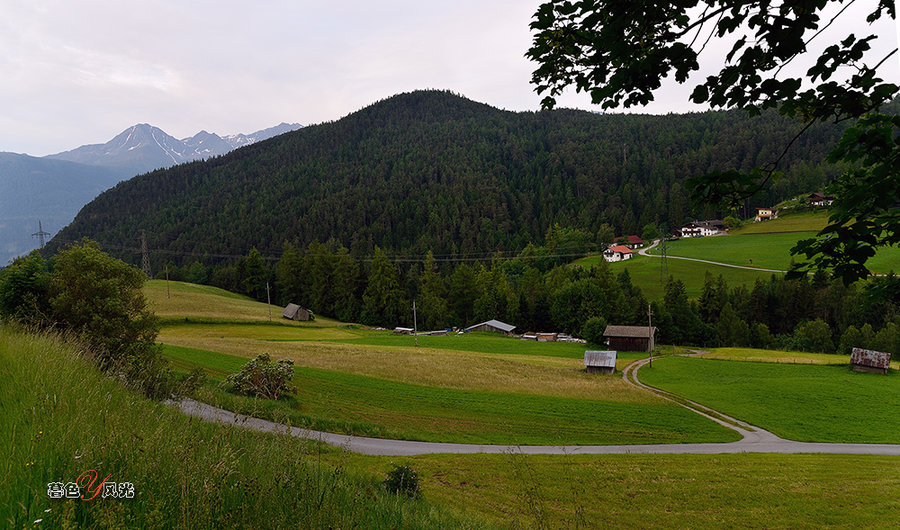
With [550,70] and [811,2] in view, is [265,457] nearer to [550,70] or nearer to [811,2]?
[550,70]

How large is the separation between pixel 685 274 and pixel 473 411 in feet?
308

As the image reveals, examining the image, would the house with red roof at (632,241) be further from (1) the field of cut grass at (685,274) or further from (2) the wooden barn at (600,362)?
(2) the wooden barn at (600,362)

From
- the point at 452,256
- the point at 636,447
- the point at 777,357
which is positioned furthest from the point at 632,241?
the point at 636,447

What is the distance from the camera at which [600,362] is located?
48438mm

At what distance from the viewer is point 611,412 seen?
31.2 m

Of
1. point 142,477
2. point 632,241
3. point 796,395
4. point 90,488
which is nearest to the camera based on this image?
point 90,488

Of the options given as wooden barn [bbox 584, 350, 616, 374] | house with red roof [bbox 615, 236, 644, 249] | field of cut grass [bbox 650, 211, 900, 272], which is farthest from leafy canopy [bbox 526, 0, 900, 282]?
house with red roof [bbox 615, 236, 644, 249]

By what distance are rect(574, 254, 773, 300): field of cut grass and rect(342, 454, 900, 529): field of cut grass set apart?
77.0 metres

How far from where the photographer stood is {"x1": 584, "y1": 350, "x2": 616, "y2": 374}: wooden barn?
4791 centimetres

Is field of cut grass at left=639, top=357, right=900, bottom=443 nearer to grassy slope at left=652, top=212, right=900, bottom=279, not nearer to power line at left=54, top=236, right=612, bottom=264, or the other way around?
grassy slope at left=652, top=212, right=900, bottom=279

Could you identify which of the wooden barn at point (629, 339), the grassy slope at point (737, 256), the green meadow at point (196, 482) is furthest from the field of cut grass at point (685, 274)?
the green meadow at point (196, 482)

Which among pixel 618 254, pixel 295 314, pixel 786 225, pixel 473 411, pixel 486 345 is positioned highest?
pixel 786 225

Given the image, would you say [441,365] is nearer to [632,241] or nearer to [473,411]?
[473,411]

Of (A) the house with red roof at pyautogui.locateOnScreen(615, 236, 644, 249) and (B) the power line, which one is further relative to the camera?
(A) the house with red roof at pyautogui.locateOnScreen(615, 236, 644, 249)
